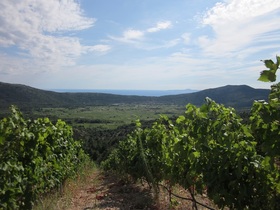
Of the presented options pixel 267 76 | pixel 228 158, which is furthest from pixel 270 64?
pixel 228 158

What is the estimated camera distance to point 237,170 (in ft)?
13.0

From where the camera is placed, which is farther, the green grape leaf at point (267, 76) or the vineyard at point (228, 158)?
the vineyard at point (228, 158)

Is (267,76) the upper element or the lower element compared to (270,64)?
lower

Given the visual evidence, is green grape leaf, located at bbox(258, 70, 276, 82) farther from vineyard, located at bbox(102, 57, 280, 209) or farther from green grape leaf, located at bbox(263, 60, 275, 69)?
vineyard, located at bbox(102, 57, 280, 209)

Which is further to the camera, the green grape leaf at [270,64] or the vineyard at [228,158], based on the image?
the vineyard at [228,158]

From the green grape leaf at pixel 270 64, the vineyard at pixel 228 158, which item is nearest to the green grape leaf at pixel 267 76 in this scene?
the green grape leaf at pixel 270 64

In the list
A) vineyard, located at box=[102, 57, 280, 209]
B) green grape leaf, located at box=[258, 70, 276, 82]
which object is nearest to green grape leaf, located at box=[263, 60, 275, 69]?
green grape leaf, located at box=[258, 70, 276, 82]

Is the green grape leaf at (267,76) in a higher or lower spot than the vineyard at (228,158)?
higher

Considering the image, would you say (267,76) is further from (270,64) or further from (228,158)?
(228,158)

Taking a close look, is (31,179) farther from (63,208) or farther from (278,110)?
(278,110)

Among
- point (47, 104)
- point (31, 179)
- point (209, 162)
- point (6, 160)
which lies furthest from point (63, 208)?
point (47, 104)

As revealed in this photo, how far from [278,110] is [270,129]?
12.1 inches

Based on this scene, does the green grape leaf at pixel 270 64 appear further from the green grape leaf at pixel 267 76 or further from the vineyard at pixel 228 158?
the vineyard at pixel 228 158

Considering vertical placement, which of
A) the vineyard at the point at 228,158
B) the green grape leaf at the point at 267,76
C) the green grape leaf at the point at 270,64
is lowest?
the vineyard at the point at 228,158
